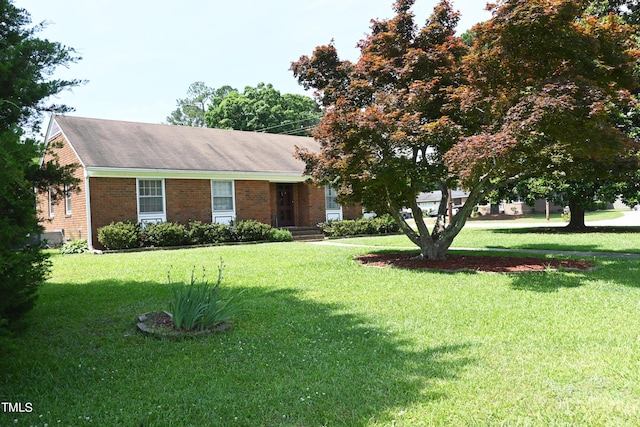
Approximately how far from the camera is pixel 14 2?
6836 mm

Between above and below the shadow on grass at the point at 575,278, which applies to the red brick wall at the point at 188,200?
above

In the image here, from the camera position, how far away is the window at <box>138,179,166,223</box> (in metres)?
18.4

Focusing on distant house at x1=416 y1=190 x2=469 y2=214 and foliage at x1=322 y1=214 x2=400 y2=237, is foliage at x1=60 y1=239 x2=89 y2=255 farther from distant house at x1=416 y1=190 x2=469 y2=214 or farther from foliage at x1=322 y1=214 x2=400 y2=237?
distant house at x1=416 y1=190 x2=469 y2=214

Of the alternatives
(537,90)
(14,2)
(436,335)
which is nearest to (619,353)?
(436,335)

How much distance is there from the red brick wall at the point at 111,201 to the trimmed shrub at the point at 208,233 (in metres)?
2.33

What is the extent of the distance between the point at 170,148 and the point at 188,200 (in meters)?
2.95

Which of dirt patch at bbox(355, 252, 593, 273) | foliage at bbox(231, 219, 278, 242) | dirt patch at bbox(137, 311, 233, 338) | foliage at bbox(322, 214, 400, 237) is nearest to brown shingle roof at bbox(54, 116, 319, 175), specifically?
foliage at bbox(231, 219, 278, 242)

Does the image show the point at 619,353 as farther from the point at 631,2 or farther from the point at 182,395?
the point at 631,2

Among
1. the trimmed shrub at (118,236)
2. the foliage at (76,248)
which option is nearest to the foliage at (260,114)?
the trimmed shrub at (118,236)

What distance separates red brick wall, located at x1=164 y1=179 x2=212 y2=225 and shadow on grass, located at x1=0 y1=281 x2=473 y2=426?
1273 cm

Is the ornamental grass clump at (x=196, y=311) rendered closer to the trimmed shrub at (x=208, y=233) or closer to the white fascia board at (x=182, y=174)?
the trimmed shrub at (x=208, y=233)

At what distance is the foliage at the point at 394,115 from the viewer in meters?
10.2

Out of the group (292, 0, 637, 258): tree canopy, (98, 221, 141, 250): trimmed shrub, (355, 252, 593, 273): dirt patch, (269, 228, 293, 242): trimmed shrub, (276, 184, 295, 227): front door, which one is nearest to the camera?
(292, 0, 637, 258): tree canopy

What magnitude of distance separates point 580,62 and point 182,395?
9.22 metres
